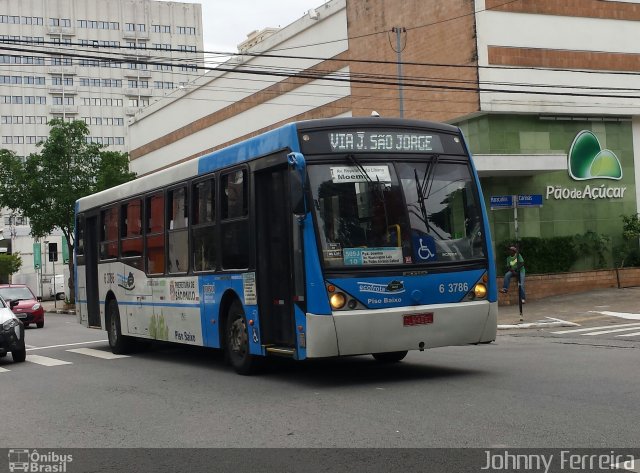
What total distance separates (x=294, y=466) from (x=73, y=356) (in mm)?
11632

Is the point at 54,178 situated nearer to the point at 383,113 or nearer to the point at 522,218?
the point at 383,113

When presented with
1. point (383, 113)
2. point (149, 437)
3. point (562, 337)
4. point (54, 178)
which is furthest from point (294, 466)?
point (54, 178)

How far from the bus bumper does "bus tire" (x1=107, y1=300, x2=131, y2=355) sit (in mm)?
7788

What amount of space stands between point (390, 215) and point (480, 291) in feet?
5.18

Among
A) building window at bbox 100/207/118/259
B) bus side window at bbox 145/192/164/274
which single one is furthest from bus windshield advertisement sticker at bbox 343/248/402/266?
building window at bbox 100/207/118/259

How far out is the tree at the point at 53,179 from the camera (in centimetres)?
4516

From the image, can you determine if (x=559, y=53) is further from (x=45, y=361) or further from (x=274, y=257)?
(x=274, y=257)

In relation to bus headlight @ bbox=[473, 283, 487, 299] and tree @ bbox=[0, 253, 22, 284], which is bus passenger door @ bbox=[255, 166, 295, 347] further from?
tree @ bbox=[0, 253, 22, 284]

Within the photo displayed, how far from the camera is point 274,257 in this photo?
440 inches

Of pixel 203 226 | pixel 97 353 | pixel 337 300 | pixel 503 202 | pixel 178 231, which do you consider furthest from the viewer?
pixel 503 202

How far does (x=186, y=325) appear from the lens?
13.7 metres

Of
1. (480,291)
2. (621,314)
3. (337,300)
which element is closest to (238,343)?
(337,300)

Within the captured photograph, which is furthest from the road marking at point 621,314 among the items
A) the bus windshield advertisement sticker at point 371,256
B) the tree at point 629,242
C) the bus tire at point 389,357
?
the bus windshield advertisement sticker at point 371,256

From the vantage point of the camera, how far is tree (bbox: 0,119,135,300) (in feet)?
148
